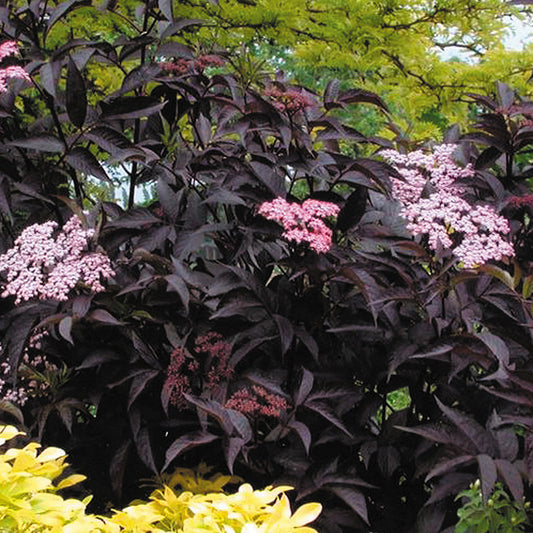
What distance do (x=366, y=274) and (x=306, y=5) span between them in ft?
8.89

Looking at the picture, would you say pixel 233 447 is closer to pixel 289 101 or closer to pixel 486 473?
pixel 486 473

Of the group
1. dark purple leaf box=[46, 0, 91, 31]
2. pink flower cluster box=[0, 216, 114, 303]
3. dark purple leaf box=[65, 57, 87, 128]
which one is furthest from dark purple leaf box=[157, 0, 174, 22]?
pink flower cluster box=[0, 216, 114, 303]

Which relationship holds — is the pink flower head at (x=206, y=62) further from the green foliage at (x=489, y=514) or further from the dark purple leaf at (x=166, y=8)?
the green foliage at (x=489, y=514)

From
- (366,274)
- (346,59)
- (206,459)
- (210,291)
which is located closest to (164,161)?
(210,291)

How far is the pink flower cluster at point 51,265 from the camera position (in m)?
2.01

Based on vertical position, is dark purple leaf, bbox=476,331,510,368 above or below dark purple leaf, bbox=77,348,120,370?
above

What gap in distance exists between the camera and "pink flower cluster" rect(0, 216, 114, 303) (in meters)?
2.01

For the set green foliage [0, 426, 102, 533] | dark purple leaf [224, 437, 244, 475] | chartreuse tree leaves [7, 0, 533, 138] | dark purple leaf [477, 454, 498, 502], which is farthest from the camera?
chartreuse tree leaves [7, 0, 533, 138]

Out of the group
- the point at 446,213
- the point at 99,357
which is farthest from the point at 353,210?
the point at 99,357

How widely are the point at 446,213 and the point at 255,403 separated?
0.64 metres

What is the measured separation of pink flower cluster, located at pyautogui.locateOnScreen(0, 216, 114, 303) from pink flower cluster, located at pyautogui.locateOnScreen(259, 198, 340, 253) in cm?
43

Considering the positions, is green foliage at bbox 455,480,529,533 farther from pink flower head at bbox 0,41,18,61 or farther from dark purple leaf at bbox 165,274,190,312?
pink flower head at bbox 0,41,18,61

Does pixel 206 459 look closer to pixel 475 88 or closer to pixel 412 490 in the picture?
pixel 412 490

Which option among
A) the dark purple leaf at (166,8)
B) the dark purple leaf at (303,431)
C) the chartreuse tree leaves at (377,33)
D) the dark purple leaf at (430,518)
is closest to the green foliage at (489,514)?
the dark purple leaf at (430,518)
